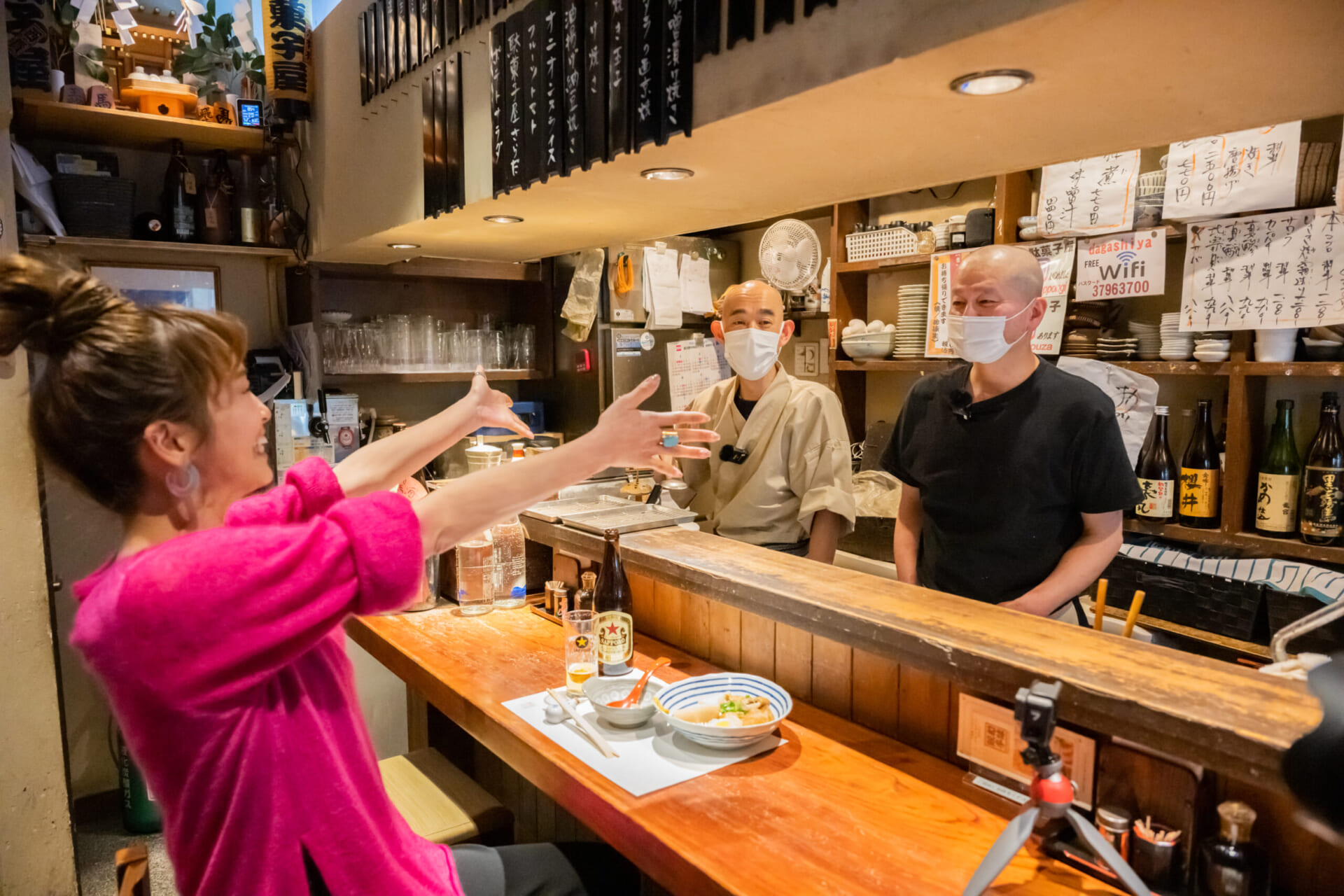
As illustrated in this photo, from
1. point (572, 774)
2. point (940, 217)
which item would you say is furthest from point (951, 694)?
point (940, 217)

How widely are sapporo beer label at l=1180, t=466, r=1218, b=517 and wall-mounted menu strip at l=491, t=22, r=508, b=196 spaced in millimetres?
2463

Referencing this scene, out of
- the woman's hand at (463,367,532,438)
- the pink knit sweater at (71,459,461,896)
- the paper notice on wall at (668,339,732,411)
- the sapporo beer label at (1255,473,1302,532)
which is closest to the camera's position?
the pink knit sweater at (71,459,461,896)

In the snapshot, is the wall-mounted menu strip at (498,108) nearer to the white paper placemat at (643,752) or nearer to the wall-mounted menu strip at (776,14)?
the wall-mounted menu strip at (776,14)

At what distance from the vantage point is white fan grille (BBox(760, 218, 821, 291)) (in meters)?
3.35

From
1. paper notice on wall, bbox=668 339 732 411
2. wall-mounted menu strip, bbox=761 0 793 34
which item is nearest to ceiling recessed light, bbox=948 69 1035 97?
wall-mounted menu strip, bbox=761 0 793 34

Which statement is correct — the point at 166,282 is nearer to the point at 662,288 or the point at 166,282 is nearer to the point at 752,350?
the point at 662,288

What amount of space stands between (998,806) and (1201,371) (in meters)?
2.04

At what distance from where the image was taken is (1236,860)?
1.16 metres

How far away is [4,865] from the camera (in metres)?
2.61

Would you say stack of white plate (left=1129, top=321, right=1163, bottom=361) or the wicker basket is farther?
the wicker basket

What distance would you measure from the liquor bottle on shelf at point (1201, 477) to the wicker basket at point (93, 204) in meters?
4.02

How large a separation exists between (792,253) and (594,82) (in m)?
1.58

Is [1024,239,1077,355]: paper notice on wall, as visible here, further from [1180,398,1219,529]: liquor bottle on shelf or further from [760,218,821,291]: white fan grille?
[760,218,821,291]: white fan grille

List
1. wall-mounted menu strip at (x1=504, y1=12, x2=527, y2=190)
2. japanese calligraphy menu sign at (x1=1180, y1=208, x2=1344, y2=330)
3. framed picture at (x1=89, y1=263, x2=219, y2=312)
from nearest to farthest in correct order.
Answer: wall-mounted menu strip at (x1=504, y1=12, x2=527, y2=190), japanese calligraphy menu sign at (x1=1180, y1=208, x2=1344, y2=330), framed picture at (x1=89, y1=263, x2=219, y2=312)
